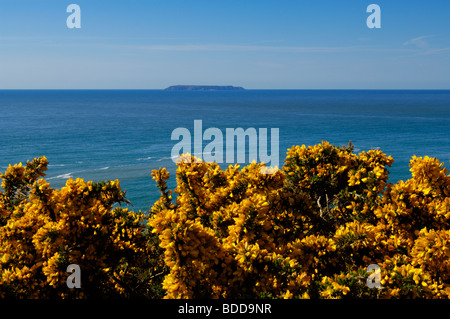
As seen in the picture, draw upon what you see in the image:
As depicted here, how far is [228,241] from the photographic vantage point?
696cm

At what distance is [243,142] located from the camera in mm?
76500

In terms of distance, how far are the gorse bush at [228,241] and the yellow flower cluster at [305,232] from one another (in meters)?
0.02

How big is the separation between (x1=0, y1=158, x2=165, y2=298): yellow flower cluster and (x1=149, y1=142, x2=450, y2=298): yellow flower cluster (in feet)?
3.83

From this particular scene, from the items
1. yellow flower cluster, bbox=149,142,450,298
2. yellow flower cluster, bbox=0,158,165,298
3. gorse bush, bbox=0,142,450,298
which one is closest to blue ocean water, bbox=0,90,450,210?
yellow flower cluster, bbox=149,142,450,298

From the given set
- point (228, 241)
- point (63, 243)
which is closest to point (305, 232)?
point (228, 241)

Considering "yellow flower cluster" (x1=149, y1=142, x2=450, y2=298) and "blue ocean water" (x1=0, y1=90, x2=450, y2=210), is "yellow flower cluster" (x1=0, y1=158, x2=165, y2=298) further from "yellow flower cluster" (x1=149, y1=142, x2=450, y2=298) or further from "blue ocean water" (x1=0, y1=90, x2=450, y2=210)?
"blue ocean water" (x1=0, y1=90, x2=450, y2=210)

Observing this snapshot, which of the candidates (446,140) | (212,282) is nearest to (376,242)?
(212,282)

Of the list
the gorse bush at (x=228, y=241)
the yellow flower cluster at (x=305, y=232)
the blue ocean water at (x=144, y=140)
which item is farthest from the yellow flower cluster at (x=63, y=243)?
the blue ocean water at (x=144, y=140)

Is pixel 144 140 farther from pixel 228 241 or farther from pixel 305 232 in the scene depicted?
pixel 228 241

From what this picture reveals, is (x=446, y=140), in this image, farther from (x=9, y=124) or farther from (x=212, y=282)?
(x=9, y=124)

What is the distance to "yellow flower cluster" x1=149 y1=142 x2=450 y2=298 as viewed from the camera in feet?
18.7

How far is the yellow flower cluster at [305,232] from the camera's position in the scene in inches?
225

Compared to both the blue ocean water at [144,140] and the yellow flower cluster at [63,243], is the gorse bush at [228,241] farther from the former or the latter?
the blue ocean water at [144,140]
